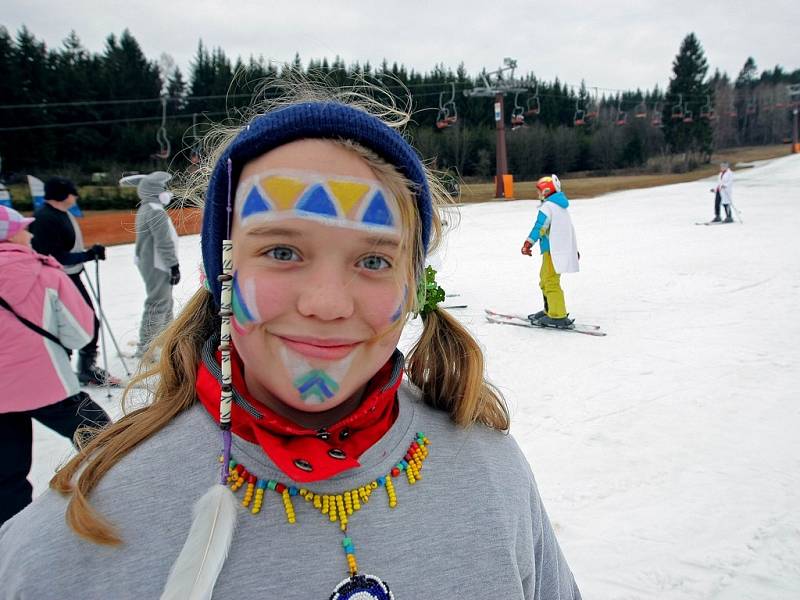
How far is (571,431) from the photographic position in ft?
13.5

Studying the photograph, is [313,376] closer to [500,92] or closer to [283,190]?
[283,190]

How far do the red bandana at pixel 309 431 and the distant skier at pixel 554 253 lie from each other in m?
6.20

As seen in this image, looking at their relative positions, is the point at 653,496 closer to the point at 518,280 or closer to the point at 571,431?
the point at 571,431

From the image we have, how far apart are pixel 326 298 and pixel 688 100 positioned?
236 feet

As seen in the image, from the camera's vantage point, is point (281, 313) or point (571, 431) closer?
point (281, 313)

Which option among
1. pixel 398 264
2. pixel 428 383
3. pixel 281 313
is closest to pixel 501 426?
pixel 428 383

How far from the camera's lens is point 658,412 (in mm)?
4430

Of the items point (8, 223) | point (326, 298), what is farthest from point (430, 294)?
point (8, 223)

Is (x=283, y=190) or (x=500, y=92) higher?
(x=500, y=92)

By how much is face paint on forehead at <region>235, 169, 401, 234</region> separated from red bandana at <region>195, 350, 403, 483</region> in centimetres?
34

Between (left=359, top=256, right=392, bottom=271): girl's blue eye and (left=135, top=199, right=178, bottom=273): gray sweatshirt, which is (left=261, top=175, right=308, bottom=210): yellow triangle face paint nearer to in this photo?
(left=359, top=256, right=392, bottom=271): girl's blue eye

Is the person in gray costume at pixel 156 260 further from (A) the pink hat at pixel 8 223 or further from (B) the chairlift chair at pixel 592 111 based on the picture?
(B) the chairlift chair at pixel 592 111

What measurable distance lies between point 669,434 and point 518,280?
6.34 metres

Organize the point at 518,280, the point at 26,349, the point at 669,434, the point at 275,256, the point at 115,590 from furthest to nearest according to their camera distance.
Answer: the point at 518,280, the point at 669,434, the point at 26,349, the point at 275,256, the point at 115,590
